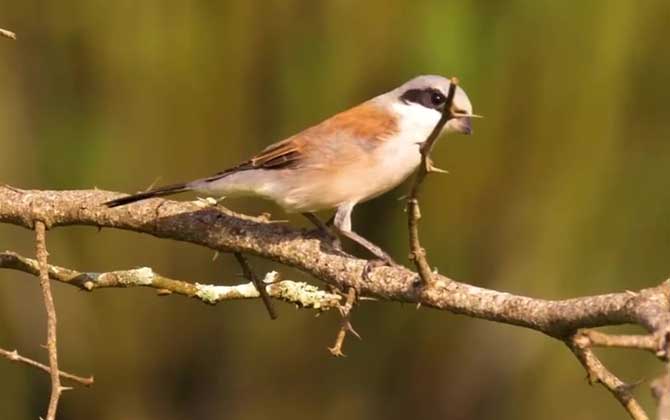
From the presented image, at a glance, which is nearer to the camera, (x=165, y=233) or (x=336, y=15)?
(x=165, y=233)

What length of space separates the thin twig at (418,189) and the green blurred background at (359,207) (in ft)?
5.45

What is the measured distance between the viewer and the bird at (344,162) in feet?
8.05

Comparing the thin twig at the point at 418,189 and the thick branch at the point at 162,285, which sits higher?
the thin twig at the point at 418,189

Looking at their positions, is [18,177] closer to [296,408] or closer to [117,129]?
[117,129]

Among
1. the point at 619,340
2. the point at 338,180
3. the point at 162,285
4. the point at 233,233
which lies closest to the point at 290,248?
the point at 233,233

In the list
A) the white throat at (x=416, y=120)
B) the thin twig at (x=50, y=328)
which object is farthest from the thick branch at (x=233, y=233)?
the white throat at (x=416, y=120)

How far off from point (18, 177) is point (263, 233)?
1.48 m

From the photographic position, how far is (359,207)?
3.35m

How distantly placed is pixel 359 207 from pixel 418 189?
5.96 feet

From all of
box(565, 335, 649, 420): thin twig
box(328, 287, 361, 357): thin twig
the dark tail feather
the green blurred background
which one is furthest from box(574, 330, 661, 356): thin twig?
the green blurred background

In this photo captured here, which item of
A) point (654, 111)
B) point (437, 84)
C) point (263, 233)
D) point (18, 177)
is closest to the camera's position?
point (263, 233)

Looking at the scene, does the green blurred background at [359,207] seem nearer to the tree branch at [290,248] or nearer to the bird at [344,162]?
the bird at [344,162]

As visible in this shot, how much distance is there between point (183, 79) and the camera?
3373mm

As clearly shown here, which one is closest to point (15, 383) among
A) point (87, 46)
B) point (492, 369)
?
point (87, 46)
